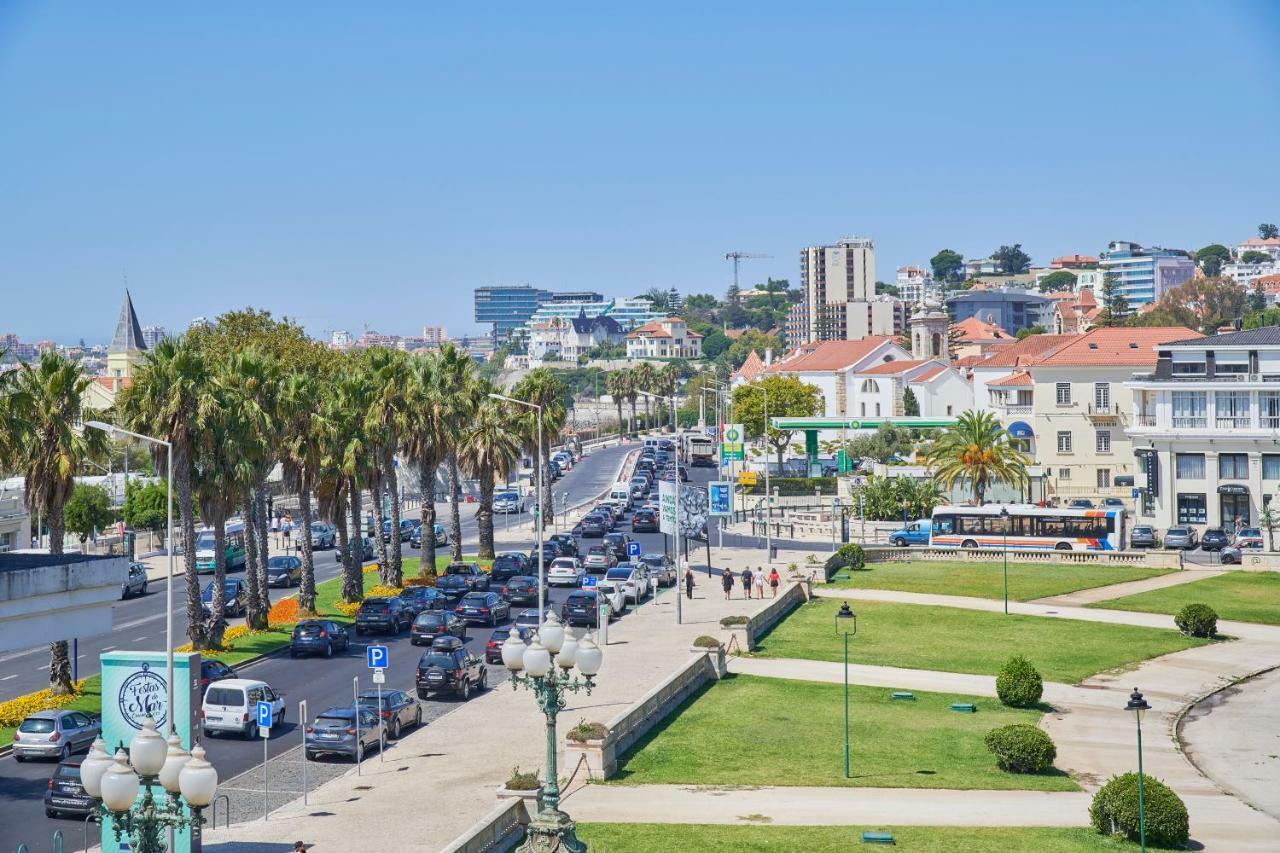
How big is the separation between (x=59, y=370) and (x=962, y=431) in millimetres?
56542

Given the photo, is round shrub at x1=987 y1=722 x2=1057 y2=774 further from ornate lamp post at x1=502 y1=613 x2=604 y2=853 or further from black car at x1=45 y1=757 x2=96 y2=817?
black car at x1=45 y1=757 x2=96 y2=817

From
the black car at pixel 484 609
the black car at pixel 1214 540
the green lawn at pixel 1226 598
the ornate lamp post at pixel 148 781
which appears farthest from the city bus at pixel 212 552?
the ornate lamp post at pixel 148 781

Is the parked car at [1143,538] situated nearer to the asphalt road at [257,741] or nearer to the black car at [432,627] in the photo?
the asphalt road at [257,741]

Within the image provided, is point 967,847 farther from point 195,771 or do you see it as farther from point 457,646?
point 457,646

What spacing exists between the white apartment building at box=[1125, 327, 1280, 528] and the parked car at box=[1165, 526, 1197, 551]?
4622 millimetres

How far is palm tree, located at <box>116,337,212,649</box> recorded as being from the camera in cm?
4825

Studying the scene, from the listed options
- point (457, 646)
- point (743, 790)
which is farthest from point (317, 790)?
point (457, 646)

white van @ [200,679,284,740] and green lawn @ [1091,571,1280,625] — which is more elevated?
white van @ [200,679,284,740]

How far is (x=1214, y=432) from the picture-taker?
8450 centimetres

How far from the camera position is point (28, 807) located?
104ft

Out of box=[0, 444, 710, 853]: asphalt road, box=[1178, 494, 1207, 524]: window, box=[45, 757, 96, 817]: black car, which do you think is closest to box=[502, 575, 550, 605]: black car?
box=[0, 444, 710, 853]: asphalt road

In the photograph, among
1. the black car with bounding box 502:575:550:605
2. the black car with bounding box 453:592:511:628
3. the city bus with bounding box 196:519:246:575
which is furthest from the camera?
the city bus with bounding box 196:519:246:575

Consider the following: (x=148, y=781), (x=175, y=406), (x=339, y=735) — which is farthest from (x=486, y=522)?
(x=148, y=781)

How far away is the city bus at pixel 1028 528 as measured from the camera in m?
78.2
